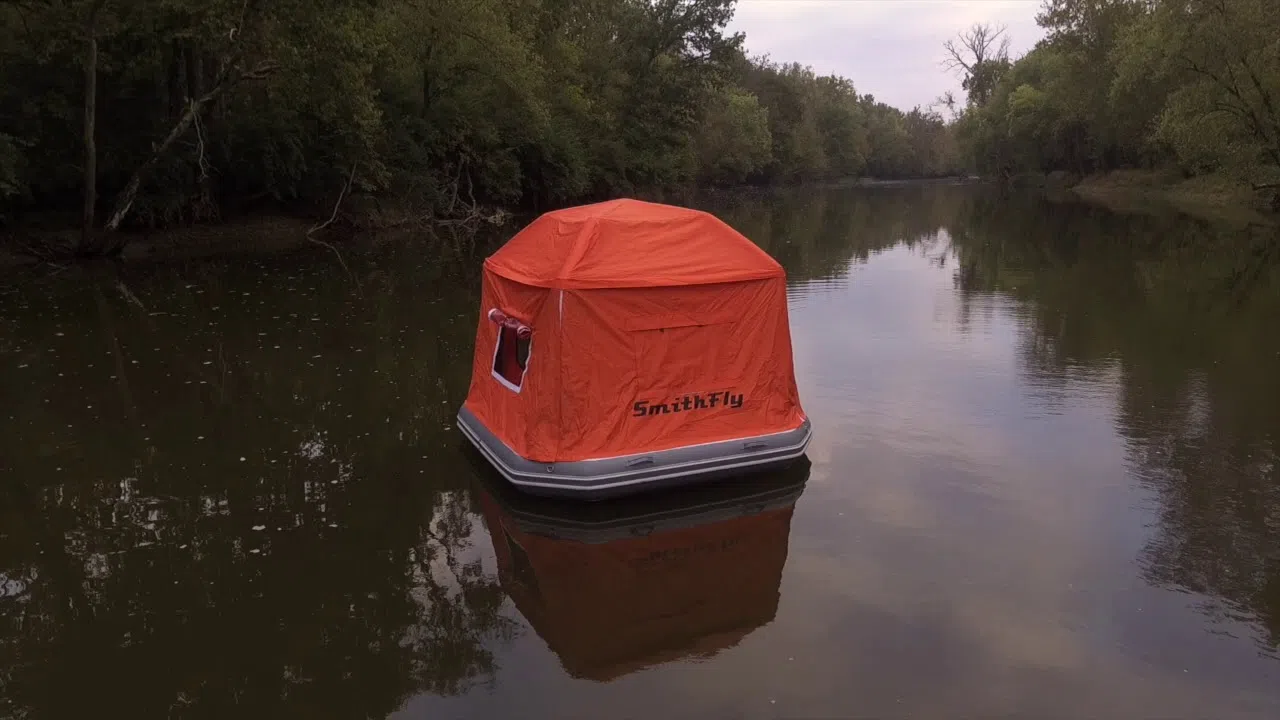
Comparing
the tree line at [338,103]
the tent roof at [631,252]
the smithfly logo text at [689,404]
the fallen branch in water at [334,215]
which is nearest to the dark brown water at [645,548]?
the smithfly logo text at [689,404]

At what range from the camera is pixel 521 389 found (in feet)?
23.1

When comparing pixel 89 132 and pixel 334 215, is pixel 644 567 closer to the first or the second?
pixel 89 132

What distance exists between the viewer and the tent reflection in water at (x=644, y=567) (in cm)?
517

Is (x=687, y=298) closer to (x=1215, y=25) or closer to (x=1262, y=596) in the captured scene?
(x=1262, y=596)

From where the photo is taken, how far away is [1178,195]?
4688cm

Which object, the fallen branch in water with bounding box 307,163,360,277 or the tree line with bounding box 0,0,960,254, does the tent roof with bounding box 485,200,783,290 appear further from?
the fallen branch in water with bounding box 307,163,360,277

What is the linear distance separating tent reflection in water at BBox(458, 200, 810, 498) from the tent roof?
0.04ft

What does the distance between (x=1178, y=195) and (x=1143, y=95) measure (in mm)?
8843

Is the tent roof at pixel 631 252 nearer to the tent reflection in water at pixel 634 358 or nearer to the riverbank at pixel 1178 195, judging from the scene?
the tent reflection in water at pixel 634 358

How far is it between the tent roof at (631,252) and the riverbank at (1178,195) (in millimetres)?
32579

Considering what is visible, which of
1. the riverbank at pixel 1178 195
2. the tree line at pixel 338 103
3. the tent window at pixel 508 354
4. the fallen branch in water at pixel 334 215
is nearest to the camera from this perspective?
the tent window at pixel 508 354

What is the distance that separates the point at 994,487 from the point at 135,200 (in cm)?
2340

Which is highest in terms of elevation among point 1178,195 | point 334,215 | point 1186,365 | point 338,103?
point 338,103

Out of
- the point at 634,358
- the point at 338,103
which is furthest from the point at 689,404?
the point at 338,103
